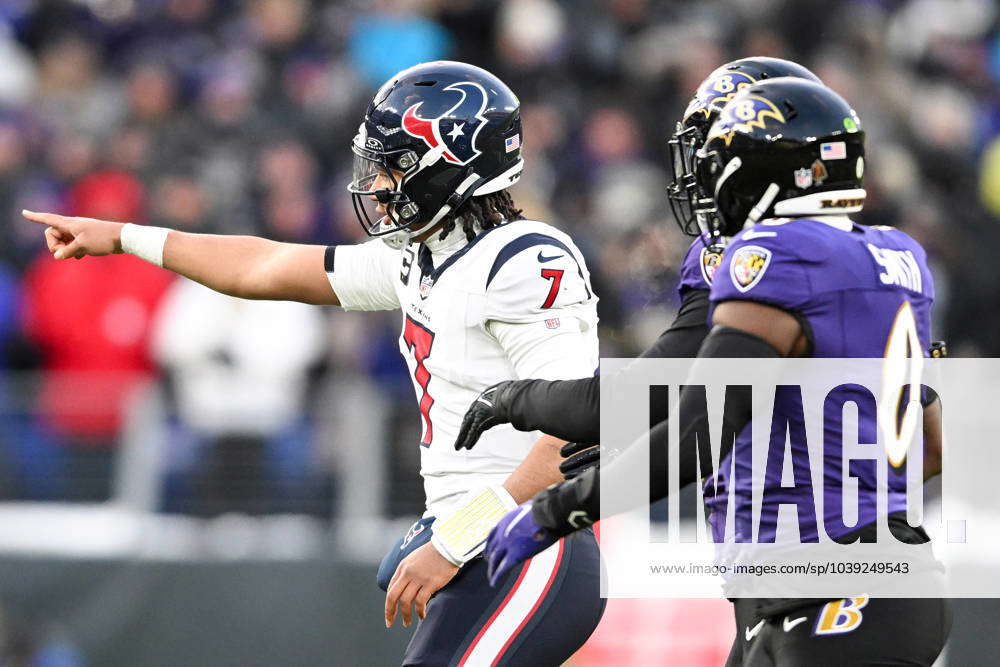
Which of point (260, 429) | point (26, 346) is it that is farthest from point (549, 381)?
point (26, 346)

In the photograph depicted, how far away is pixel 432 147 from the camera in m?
4.37

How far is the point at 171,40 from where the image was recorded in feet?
38.2

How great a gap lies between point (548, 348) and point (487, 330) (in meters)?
0.22

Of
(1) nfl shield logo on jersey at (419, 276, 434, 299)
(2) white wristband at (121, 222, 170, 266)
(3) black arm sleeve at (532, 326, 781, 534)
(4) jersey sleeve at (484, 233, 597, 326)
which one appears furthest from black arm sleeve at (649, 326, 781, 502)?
(2) white wristband at (121, 222, 170, 266)

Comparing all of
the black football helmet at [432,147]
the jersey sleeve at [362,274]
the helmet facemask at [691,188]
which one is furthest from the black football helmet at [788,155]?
the jersey sleeve at [362,274]

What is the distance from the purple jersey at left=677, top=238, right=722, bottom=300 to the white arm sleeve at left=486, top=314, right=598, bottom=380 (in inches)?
12.1

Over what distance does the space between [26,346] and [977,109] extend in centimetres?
632

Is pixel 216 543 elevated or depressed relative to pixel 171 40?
depressed

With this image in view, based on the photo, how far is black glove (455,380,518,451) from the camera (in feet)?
12.5

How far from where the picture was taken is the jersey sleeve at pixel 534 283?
4160 millimetres

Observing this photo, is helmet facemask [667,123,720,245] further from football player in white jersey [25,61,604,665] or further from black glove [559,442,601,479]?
black glove [559,442,601,479]

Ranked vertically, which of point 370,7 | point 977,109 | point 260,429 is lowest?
point 260,429

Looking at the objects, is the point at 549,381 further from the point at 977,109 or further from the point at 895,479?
the point at 977,109

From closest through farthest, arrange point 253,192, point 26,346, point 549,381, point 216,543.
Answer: point 549,381 < point 216,543 < point 26,346 < point 253,192
